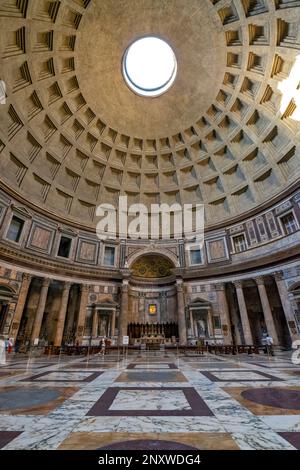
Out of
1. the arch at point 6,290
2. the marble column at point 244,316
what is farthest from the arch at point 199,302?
the arch at point 6,290

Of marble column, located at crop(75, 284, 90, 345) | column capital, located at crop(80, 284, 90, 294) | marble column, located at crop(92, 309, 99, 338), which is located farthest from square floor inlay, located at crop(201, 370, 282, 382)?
column capital, located at crop(80, 284, 90, 294)

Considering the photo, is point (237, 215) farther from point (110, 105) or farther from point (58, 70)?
point (58, 70)

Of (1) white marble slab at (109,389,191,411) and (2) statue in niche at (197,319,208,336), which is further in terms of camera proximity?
(2) statue in niche at (197,319,208,336)

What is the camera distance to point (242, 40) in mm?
18906

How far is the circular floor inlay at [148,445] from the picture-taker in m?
1.93

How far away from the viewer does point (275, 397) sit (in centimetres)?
368

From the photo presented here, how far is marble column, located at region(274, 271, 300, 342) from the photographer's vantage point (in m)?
16.3

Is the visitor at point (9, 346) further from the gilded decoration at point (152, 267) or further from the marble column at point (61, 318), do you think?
the gilded decoration at point (152, 267)

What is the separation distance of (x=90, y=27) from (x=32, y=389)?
26.0 metres

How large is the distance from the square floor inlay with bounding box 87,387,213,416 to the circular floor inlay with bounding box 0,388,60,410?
95cm

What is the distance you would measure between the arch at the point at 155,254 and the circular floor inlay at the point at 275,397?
20543 mm

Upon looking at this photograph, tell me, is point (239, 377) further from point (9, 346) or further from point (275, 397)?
point (9, 346)

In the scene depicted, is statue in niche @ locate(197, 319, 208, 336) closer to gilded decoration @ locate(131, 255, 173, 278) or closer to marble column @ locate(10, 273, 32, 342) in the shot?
gilded decoration @ locate(131, 255, 173, 278)
